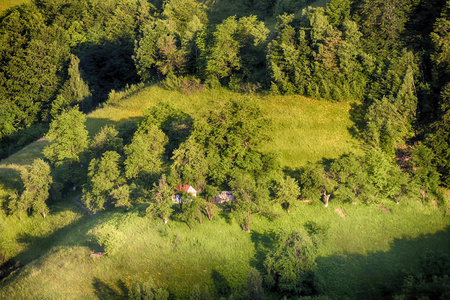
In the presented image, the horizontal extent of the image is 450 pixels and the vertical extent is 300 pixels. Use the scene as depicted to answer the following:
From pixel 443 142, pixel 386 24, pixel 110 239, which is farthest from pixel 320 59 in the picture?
pixel 110 239

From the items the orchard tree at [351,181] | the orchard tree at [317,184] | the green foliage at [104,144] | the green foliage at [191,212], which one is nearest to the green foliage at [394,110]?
the orchard tree at [351,181]

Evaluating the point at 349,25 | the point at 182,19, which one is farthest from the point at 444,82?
the point at 182,19

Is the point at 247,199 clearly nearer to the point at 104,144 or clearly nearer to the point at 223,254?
the point at 223,254

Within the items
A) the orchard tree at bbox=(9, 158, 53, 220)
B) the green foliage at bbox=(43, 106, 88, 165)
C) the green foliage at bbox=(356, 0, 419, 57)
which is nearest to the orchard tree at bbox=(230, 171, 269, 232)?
the green foliage at bbox=(43, 106, 88, 165)

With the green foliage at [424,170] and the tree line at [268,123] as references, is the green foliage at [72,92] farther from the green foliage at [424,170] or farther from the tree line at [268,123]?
the green foliage at [424,170]

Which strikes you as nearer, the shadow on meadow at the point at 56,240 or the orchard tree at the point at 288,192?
the orchard tree at the point at 288,192

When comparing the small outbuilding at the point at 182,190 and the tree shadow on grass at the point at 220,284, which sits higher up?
the small outbuilding at the point at 182,190
